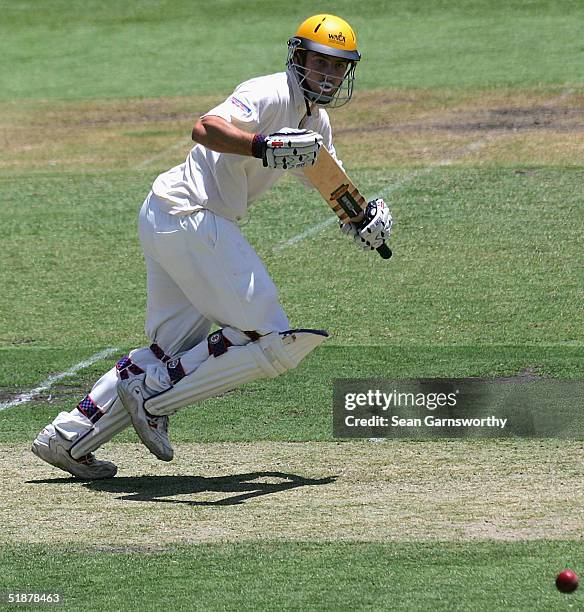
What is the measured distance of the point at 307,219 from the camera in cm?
1246

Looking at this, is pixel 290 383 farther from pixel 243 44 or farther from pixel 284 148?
pixel 243 44

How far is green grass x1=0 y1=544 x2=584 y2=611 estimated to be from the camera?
4598 mm

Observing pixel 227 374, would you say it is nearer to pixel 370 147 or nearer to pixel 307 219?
pixel 307 219

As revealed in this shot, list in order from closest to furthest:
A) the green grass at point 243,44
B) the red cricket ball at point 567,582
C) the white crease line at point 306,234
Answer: the red cricket ball at point 567,582, the white crease line at point 306,234, the green grass at point 243,44

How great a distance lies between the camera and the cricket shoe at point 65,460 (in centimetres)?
651

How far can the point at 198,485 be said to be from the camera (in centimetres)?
632

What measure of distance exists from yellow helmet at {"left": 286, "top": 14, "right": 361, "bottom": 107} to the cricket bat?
283mm

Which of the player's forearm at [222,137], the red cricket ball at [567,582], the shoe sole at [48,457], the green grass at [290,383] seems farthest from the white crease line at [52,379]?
the red cricket ball at [567,582]

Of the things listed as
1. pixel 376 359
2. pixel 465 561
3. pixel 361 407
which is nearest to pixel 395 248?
pixel 376 359

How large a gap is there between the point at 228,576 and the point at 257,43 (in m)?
16.1

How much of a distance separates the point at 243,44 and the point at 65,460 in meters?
14.5

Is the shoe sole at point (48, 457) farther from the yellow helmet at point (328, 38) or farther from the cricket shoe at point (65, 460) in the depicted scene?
the yellow helmet at point (328, 38)

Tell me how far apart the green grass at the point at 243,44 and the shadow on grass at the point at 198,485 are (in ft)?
37.0

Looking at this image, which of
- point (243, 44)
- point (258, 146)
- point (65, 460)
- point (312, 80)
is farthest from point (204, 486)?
point (243, 44)
